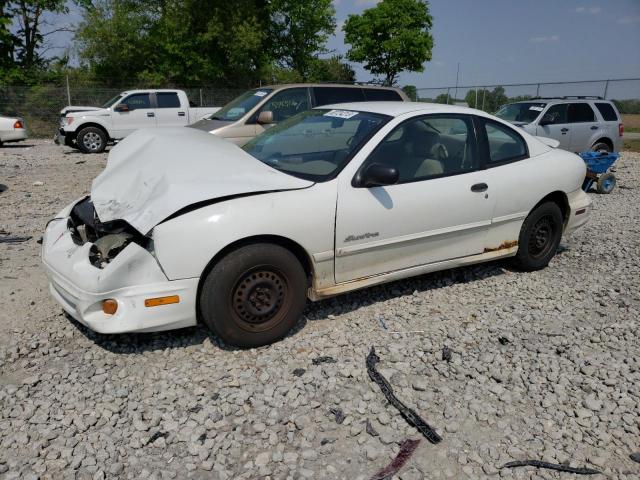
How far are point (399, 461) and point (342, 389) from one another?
653 mm

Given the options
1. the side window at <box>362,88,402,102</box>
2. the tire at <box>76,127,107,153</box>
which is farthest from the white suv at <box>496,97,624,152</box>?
the tire at <box>76,127,107,153</box>

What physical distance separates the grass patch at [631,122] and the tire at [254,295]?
22455 millimetres

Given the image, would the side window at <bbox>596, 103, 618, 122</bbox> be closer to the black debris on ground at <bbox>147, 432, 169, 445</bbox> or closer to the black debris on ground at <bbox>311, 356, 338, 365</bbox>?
the black debris on ground at <bbox>311, 356, 338, 365</bbox>

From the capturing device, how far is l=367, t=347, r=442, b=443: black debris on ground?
273 centimetres

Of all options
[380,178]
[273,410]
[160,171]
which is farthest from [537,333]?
[160,171]

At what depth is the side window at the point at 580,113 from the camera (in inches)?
450

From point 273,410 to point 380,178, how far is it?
1714 mm

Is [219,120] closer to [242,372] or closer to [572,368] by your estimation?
[242,372]

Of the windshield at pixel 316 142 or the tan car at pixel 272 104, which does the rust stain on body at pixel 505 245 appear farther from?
the tan car at pixel 272 104

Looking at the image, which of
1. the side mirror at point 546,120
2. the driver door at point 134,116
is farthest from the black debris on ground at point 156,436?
the driver door at point 134,116

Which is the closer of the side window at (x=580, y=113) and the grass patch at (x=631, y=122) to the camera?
the side window at (x=580, y=113)

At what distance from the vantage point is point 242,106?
9.21 metres

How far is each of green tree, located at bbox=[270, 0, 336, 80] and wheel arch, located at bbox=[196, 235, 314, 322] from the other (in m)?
27.9

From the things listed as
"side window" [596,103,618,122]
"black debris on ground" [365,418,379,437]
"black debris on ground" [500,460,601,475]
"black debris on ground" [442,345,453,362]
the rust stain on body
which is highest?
"side window" [596,103,618,122]
